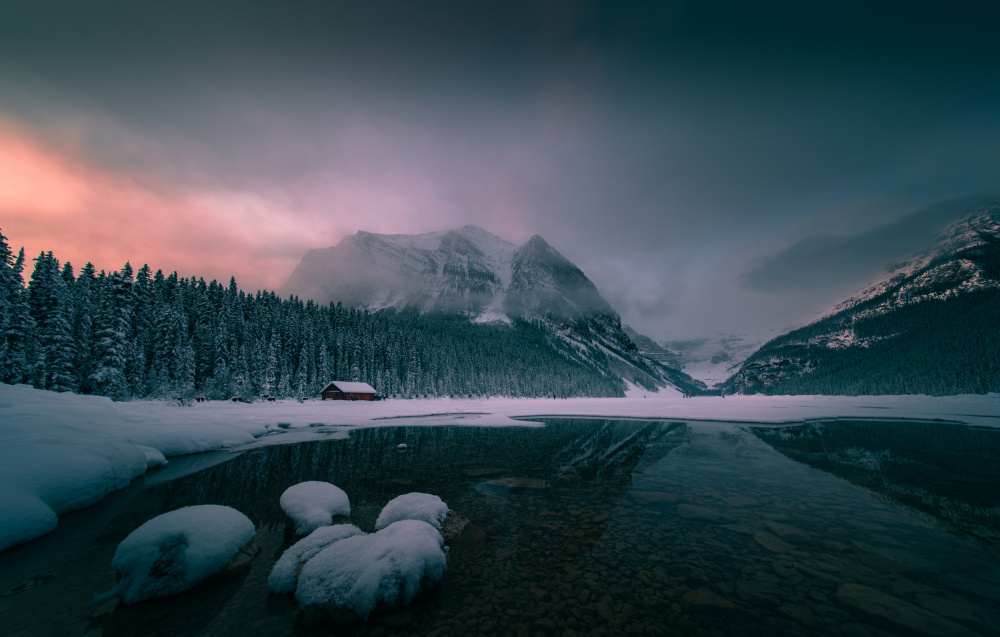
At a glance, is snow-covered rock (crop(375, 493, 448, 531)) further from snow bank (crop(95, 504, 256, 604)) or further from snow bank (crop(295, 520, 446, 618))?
snow bank (crop(95, 504, 256, 604))

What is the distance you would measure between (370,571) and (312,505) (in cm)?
496

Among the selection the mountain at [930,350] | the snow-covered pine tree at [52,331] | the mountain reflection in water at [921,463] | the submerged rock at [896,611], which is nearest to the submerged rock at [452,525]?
the submerged rock at [896,611]

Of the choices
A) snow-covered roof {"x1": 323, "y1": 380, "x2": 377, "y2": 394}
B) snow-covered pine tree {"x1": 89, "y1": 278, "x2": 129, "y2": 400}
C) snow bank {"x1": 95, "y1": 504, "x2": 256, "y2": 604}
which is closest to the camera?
snow bank {"x1": 95, "y1": 504, "x2": 256, "y2": 604}

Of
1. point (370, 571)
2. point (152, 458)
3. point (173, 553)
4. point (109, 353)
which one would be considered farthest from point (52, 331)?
point (370, 571)

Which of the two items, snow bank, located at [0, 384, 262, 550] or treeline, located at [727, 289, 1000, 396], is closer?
snow bank, located at [0, 384, 262, 550]

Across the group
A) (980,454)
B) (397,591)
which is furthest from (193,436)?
(980,454)

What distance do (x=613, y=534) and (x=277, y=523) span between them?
10.1 metres

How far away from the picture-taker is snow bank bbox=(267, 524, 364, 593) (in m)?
6.87

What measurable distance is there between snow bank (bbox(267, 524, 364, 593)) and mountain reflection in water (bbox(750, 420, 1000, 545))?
668 inches

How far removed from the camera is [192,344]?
58156mm

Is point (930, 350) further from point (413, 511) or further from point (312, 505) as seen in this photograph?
point (312, 505)

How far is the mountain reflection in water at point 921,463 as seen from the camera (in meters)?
11.5

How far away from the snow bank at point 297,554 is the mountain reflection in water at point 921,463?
55.7 feet

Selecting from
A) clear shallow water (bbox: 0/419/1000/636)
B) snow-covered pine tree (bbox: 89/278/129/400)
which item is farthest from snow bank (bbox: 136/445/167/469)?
snow-covered pine tree (bbox: 89/278/129/400)
